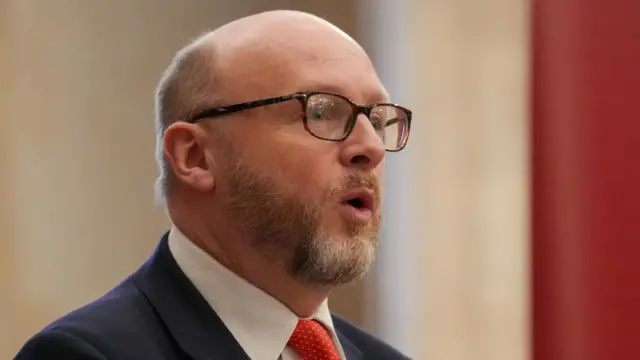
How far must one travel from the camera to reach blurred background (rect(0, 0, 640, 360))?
1443mm

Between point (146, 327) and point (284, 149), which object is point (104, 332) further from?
point (284, 149)

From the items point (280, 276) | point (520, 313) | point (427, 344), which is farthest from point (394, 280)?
point (280, 276)

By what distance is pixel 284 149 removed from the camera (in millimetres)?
1091

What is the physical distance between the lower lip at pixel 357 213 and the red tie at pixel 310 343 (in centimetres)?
16

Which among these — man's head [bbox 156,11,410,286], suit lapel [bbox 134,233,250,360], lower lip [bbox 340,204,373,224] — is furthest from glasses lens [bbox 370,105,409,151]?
suit lapel [bbox 134,233,250,360]

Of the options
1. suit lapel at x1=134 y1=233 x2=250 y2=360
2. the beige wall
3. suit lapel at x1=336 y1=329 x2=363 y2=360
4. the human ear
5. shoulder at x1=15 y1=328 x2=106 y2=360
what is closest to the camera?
shoulder at x1=15 y1=328 x2=106 y2=360

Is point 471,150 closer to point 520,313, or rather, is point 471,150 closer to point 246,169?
point 520,313

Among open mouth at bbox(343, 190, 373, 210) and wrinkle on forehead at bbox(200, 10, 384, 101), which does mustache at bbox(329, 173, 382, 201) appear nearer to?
open mouth at bbox(343, 190, 373, 210)

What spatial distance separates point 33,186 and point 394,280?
2.65 feet

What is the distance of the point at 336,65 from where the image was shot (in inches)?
44.9

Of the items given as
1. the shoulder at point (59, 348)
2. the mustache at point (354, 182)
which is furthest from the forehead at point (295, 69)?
the shoulder at point (59, 348)

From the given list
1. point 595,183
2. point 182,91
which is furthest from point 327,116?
point 595,183

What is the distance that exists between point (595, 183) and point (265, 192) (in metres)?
0.65

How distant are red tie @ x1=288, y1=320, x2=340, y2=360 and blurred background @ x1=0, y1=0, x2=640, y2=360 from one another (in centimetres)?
53
